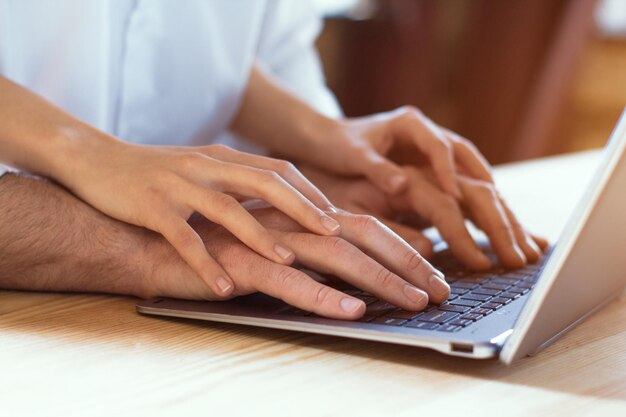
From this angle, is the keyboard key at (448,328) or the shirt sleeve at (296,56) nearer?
the keyboard key at (448,328)

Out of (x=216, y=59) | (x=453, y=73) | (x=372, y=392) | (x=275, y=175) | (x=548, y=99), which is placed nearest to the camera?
(x=372, y=392)

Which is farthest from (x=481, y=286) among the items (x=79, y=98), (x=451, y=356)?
(x=79, y=98)

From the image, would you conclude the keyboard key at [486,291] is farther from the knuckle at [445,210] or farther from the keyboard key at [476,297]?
the knuckle at [445,210]

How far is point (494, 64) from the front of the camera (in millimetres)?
3896

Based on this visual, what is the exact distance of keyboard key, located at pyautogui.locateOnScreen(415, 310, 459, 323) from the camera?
0.64 metres

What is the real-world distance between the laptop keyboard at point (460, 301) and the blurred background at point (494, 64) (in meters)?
3.01

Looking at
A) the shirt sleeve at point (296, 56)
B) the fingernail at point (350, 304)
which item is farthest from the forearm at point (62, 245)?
the shirt sleeve at point (296, 56)

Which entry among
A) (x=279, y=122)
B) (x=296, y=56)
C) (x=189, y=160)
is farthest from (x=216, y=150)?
(x=296, y=56)

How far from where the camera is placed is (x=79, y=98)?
1111mm

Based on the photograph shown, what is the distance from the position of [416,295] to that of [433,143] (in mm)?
383

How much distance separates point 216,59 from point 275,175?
572mm

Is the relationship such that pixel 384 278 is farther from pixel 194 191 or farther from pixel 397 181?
pixel 397 181

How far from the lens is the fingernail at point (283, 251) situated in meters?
0.70

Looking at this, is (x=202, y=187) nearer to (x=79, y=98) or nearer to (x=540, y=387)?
(x=540, y=387)
